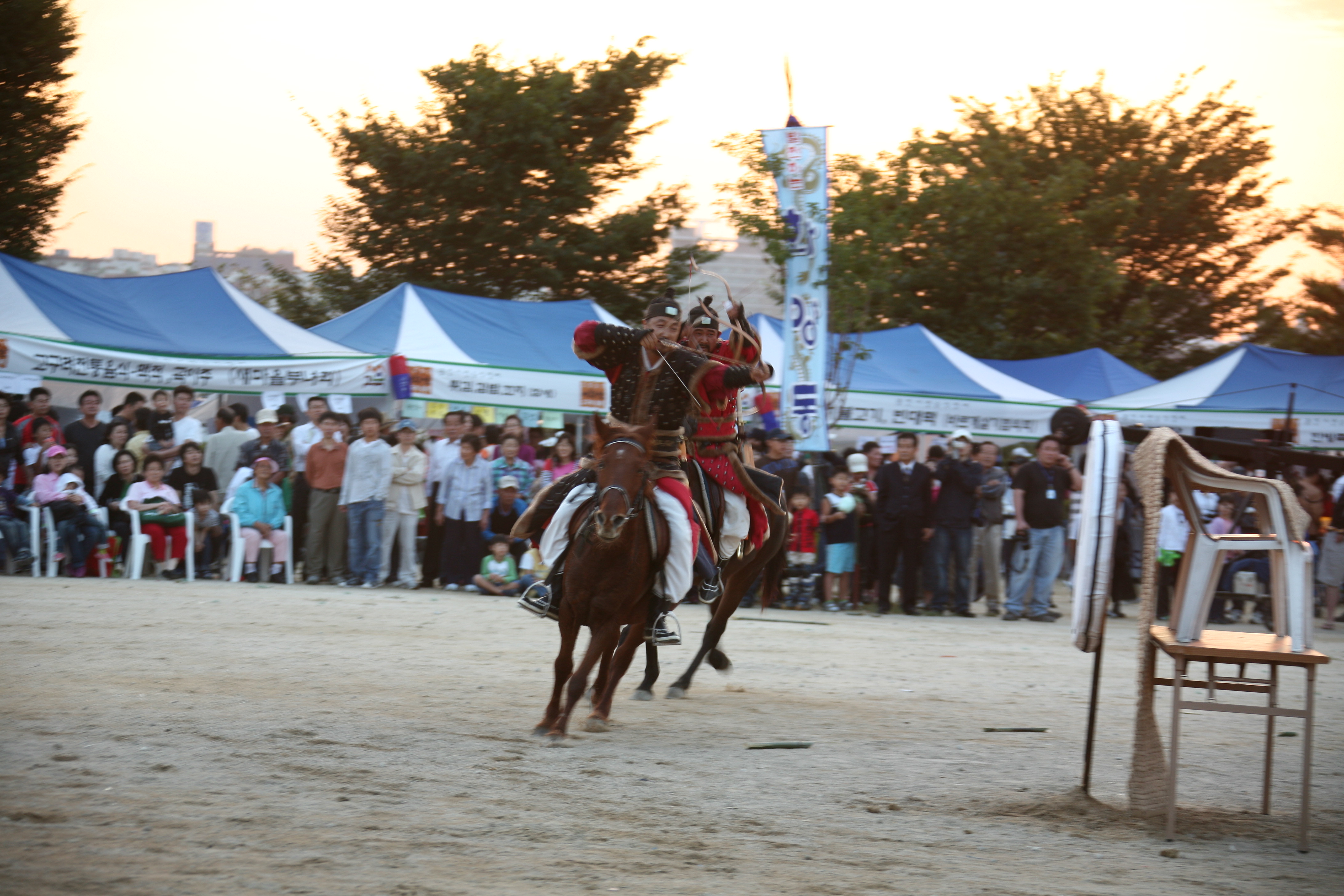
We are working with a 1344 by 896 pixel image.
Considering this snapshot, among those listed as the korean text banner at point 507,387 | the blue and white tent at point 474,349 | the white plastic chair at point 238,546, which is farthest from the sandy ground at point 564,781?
the blue and white tent at point 474,349

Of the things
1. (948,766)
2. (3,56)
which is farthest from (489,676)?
(3,56)

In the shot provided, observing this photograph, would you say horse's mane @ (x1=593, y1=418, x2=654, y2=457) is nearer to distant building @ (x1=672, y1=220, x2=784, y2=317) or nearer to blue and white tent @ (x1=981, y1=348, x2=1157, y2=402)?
distant building @ (x1=672, y1=220, x2=784, y2=317)

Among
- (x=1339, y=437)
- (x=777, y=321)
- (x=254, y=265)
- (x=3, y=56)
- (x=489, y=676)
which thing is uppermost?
(x=254, y=265)

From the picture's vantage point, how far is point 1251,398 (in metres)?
19.1

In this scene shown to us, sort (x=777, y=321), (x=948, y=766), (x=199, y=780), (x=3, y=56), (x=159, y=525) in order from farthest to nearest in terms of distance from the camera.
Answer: (x=777, y=321), (x=3, y=56), (x=159, y=525), (x=948, y=766), (x=199, y=780)

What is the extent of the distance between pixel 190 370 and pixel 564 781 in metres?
11.5

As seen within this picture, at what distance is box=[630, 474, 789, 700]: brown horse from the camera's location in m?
8.41

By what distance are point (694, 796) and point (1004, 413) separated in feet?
46.8

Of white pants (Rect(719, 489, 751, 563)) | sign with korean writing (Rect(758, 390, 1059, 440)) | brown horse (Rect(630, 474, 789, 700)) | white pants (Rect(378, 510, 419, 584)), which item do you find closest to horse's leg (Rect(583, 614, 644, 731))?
brown horse (Rect(630, 474, 789, 700))

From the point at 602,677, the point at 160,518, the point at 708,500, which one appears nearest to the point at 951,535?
the point at 708,500

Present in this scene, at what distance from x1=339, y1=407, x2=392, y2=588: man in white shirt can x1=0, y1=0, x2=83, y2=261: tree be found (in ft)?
19.1

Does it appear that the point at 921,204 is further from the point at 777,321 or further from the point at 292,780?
the point at 292,780

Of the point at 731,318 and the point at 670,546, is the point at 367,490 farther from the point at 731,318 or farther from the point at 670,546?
the point at 670,546

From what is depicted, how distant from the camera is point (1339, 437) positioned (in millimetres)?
18125
